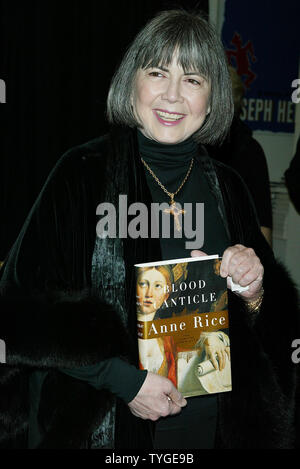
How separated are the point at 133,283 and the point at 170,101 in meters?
0.52

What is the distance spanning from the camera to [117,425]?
1465 mm

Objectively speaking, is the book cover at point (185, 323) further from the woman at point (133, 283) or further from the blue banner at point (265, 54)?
the blue banner at point (265, 54)

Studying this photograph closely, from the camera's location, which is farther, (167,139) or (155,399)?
(167,139)

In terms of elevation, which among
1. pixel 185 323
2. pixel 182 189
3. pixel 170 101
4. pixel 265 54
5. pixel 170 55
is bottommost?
pixel 185 323

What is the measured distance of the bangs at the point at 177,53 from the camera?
1.49 m

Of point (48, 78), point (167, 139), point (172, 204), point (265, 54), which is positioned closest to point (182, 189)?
point (172, 204)

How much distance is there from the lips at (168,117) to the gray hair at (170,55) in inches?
3.4

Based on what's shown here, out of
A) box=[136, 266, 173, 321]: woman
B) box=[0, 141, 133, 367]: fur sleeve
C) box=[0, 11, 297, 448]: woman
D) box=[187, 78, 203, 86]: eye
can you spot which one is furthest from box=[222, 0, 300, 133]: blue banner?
box=[136, 266, 173, 321]: woman

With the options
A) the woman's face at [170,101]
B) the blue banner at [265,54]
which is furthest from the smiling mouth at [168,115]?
the blue banner at [265,54]

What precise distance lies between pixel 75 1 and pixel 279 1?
1683 millimetres

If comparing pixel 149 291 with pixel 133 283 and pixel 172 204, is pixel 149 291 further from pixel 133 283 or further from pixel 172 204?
pixel 172 204

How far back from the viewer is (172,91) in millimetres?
1516
